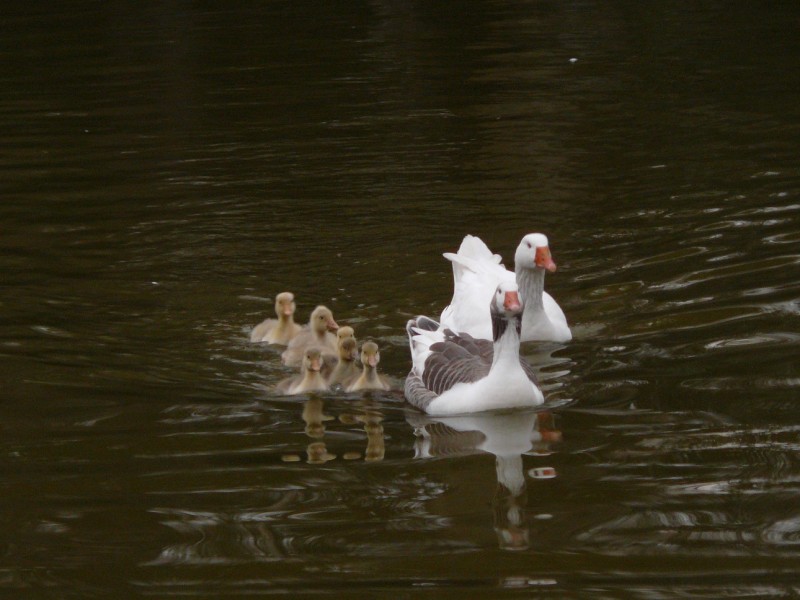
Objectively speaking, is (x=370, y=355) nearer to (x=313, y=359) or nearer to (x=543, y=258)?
(x=313, y=359)

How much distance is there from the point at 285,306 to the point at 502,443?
2499 millimetres

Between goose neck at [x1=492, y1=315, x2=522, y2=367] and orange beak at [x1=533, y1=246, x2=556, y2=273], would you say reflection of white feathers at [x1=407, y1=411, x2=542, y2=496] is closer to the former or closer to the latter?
goose neck at [x1=492, y1=315, x2=522, y2=367]

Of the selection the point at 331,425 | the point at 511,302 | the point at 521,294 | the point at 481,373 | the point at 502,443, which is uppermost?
the point at 521,294

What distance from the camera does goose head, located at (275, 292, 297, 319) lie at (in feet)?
30.6

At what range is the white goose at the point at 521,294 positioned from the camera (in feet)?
30.0

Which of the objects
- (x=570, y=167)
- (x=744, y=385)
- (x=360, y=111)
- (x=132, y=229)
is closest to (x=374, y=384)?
(x=744, y=385)

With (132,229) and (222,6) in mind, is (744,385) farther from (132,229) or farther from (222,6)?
(222,6)

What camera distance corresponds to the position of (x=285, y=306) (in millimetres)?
9336

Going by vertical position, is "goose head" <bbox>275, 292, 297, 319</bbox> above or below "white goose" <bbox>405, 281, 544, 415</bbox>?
above

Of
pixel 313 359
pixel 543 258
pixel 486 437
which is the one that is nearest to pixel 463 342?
pixel 543 258

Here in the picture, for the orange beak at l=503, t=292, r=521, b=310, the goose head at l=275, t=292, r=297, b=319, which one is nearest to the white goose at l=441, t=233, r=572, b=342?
the goose head at l=275, t=292, r=297, b=319

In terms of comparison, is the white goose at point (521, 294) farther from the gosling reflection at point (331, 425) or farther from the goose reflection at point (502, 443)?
the goose reflection at point (502, 443)

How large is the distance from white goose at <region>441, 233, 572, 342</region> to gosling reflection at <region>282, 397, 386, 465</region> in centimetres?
111

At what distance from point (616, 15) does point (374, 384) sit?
58.1 ft
